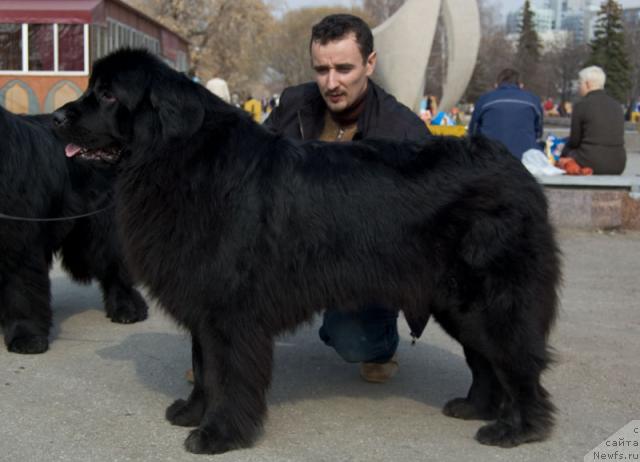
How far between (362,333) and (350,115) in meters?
1.23

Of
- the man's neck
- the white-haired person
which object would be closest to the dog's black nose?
the man's neck

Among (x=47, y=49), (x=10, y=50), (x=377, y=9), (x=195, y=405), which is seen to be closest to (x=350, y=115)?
(x=195, y=405)

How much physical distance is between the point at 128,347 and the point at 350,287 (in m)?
2.18

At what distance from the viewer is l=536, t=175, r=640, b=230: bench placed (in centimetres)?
933

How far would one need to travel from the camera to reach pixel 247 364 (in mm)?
3484

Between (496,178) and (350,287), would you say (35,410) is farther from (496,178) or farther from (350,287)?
(496,178)

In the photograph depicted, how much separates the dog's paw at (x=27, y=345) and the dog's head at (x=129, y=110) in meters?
1.92

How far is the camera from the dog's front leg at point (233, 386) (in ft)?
11.4

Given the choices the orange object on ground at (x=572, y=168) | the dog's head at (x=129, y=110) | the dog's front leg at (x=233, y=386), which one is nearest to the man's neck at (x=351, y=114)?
the dog's head at (x=129, y=110)

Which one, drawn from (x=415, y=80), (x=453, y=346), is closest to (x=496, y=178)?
(x=453, y=346)

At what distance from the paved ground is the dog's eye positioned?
4.38ft

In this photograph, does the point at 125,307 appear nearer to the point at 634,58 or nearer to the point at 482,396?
the point at 482,396

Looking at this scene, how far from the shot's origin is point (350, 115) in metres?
4.55

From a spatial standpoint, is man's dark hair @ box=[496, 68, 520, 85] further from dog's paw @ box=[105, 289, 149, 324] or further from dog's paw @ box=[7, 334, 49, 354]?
dog's paw @ box=[7, 334, 49, 354]
